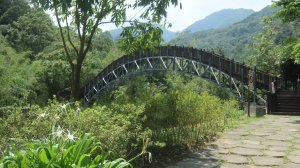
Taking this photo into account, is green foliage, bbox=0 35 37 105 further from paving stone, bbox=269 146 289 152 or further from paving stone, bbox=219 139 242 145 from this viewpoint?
paving stone, bbox=269 146 289 152

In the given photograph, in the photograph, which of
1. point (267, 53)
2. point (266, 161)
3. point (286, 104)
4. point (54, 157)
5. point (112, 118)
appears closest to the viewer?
point (54, 157)

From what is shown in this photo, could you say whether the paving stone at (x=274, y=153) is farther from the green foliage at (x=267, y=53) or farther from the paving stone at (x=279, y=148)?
the green foliage at (x=267, y=53)

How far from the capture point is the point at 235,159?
6023mm

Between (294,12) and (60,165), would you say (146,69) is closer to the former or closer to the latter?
(294,12)

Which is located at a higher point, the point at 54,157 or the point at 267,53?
the point at 267,53

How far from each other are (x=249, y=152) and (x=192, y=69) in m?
20.8

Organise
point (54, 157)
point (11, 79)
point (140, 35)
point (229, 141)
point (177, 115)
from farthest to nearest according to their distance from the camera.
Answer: point (11, 79), point (140, 35), point (229, 141), point (177, 115), point (54, 157)

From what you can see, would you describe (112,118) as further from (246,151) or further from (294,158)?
(294,158)

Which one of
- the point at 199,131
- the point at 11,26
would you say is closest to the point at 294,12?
the point at 199,131

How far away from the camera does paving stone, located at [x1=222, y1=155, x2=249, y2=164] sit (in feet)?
19.2

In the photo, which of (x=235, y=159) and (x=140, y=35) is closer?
(x=235, y=159)

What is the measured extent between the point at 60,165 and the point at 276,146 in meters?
4.96

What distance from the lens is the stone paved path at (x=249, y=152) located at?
5719 millimetres

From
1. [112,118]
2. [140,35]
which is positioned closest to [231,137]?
[140,35]
